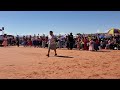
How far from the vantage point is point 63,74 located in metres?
11.5

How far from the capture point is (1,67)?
13047 mm

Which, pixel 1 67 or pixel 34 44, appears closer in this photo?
pixel 1 67
